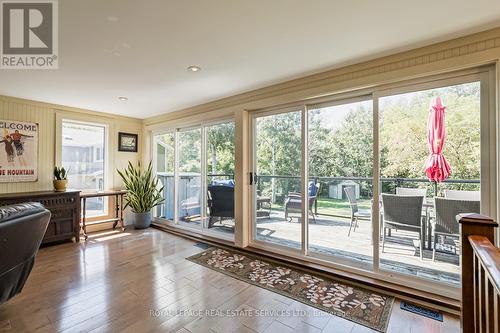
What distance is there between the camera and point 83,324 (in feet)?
6.39

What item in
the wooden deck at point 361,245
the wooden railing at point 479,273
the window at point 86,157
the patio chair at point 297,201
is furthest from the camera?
the window at point 86,157

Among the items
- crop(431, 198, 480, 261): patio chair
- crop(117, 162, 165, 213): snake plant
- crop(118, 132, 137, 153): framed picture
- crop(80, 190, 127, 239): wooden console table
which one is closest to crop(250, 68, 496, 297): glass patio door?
crop(431, 198, 480, 261): patio chair

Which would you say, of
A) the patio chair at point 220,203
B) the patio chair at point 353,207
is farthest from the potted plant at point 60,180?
the patio chair at point 353,207

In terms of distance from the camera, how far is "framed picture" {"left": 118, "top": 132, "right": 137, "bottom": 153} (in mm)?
5254

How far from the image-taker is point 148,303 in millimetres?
2275

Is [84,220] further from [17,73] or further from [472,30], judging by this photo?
[472,30]

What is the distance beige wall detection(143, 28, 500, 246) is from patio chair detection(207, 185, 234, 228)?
0.36 m

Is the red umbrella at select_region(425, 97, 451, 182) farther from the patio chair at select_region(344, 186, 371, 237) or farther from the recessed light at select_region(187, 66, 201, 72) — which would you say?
the recessed light at select_region(187, 66, 201, 72)

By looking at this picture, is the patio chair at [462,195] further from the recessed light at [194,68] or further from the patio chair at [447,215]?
the recessed light at [194,68]

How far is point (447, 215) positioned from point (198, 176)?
3.75 metres

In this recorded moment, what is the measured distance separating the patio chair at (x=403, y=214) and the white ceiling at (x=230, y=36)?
5.04ft

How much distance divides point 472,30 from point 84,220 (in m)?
5.90

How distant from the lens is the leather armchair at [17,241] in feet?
5.85

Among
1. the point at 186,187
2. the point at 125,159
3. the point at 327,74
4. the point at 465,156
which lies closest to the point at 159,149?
the point at 125,159
